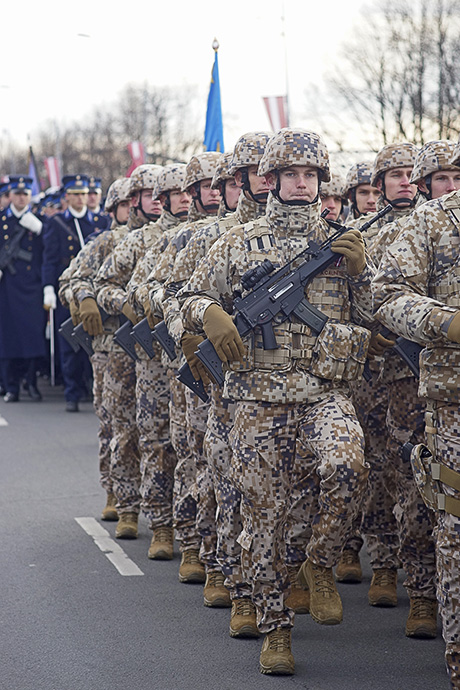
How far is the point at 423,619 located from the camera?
5.68m

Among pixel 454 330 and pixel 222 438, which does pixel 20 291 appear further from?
pixel 454 330

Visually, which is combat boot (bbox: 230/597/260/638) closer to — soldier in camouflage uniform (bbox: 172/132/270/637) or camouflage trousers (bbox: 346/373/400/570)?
soldier in camouflage uniform (bbox: 172/132/270/637)

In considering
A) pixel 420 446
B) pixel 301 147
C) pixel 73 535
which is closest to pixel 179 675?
pixel 420 446

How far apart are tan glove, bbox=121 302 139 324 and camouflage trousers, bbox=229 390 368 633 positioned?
8.81 ft

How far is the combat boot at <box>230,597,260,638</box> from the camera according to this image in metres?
5.73

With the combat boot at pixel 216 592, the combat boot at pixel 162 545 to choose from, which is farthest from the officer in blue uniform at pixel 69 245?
the combat boot at pixel 216 592

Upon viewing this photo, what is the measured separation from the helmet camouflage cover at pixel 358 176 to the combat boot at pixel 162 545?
2.42 meters

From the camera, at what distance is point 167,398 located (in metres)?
7.77

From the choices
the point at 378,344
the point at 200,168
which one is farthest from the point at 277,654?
the point at 200,168

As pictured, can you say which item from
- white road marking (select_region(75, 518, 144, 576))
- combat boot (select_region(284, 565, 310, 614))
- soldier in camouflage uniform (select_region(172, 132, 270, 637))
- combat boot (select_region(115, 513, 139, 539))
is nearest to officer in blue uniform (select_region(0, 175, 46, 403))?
white road marking (select_region(75, 518, 144, 576))

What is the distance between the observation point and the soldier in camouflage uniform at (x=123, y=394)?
8.27 m

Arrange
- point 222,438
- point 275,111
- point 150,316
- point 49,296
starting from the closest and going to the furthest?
1. point 222,438
2. point 150,316
3. point 49,296
4. point 275,111

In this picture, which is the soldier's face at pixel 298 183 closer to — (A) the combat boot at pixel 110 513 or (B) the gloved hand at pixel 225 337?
(B) the gloved hand at pixel 225 337

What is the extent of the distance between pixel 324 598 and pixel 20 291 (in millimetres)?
A: 12143
